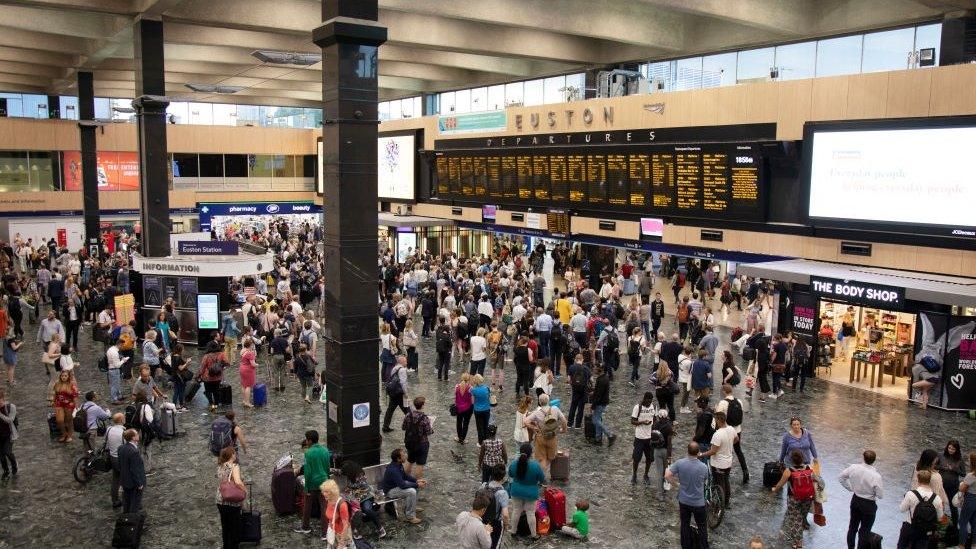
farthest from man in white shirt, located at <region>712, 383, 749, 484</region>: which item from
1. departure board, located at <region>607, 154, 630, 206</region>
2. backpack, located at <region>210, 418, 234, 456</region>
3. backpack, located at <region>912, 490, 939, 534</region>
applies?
departure board, located at <region>607, 154, 630, 206</region>

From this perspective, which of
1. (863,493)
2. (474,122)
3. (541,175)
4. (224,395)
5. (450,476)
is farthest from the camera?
(474,122)

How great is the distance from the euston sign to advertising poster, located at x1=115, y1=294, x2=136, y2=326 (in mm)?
15876

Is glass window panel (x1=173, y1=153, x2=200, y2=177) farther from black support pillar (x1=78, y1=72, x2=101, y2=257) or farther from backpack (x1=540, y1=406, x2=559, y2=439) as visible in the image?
backpack (x1=540, y1=406, x2=559, y2=439)

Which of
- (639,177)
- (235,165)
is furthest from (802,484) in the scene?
(235,165)

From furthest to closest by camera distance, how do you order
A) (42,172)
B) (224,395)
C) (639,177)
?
(42,172) < (639,177) < (224,395)

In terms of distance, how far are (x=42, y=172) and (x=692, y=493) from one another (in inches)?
1570

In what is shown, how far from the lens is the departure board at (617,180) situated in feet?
70.8

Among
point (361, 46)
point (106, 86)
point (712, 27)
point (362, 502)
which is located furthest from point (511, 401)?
point (106, 86)

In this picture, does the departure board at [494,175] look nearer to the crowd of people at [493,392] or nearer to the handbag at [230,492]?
the crowd of people at [493,392]

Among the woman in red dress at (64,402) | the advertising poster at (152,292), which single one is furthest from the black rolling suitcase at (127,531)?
the advertising poster at (152,292)

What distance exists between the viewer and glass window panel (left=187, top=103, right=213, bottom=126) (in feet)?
160

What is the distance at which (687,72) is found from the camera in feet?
88.4

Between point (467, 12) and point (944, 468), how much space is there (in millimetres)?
16648

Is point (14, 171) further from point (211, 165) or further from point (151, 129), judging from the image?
point (151, 129)
